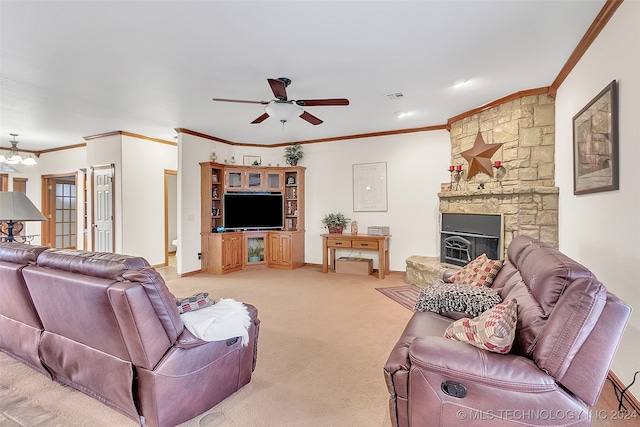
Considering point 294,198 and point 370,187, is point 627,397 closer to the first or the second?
point 370,187

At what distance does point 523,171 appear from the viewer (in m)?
3.79

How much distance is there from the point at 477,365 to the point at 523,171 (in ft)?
10.7

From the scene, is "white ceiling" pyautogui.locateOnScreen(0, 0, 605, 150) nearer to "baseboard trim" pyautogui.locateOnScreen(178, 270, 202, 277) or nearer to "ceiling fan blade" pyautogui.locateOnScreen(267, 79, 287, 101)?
"ceiling fan blade" pyautogui.locateOnScreen(267, 79, 287, 101)

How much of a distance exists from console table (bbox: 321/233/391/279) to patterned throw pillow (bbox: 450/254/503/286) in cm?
250

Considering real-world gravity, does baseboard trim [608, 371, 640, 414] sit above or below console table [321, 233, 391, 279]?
below

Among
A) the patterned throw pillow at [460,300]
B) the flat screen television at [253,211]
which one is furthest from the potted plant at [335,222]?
the patterned throw pillow at [460,300]

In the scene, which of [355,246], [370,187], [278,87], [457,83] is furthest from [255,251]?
[457,83]

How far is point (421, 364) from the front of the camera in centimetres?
137

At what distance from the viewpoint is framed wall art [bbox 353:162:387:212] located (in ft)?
18.9

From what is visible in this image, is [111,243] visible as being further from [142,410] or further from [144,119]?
[142,410]

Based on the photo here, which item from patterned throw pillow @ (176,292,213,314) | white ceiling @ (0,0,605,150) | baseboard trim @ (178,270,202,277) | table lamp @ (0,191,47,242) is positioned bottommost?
baseboard trim @ (178,270,202,277)

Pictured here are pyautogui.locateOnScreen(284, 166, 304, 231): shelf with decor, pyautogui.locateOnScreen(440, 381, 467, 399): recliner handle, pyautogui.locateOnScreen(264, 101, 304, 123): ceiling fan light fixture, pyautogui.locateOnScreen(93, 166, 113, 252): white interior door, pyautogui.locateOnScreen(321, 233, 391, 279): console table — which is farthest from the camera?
pyautogui.locateOnScreen(284, 166, 304, 231): shelf with decor

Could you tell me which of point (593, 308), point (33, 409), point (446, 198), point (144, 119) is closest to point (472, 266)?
point (593, 308)

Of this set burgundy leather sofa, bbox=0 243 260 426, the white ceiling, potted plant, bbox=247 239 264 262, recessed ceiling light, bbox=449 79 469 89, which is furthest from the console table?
burgundy leather sofa, bbox=0 243 260 426
